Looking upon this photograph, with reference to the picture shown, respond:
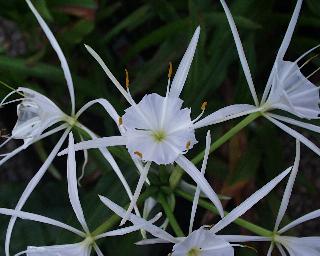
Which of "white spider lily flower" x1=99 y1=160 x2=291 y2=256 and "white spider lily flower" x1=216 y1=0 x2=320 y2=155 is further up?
"white spider lily flower" x1=216 y1=0 x2=320 y2=155

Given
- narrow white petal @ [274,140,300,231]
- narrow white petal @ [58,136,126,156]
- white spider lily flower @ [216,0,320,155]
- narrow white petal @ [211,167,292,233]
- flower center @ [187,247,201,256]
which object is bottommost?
flower center @ [187,247,201,256]

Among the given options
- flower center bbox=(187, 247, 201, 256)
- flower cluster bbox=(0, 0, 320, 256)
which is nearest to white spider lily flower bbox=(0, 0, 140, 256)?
flower cluster bbox=(0, 0, 320, 256)

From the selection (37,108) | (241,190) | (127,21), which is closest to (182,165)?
(37,108)

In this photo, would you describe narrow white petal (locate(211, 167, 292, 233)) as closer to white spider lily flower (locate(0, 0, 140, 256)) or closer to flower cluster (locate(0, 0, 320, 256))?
flower cluster (locate(0, 0, 320, 256))

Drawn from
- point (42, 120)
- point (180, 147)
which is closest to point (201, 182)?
point (180, 147)

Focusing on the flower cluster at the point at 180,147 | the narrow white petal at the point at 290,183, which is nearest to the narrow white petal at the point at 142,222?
the flower cluster at the point at 180,147

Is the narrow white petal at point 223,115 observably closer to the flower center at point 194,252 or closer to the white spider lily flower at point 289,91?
the white spider lily flower at point 289,91

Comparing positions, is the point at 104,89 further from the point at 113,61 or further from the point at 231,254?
the point at 231,254

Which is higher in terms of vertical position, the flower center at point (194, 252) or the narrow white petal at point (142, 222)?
the narrow white petal at point (142, 222)
